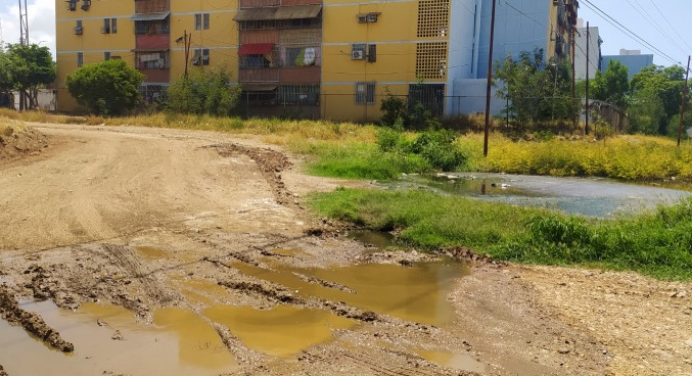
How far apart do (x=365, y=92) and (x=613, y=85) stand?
29.3 metres

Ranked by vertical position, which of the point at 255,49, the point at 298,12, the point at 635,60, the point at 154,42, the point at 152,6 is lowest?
the point at 255,49

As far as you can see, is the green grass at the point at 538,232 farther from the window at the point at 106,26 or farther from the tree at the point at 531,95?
the window at the point at 106,26

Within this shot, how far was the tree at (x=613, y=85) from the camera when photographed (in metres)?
58.7

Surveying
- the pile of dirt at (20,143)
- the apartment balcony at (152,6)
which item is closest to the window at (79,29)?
the apartment balcony at (152,6)

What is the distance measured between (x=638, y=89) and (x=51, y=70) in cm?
5912

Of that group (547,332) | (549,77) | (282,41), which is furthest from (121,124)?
(547,332)

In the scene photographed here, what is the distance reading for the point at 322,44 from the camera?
46.1 meters

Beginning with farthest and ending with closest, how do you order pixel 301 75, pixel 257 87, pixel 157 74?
pixel 157 74, pixel 257 87, pixel 301 75

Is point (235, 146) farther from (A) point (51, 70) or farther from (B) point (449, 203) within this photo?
(A) point (51, 70)

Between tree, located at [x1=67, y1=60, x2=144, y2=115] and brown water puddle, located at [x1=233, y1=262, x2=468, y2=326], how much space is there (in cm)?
3870

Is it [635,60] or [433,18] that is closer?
[433,18]

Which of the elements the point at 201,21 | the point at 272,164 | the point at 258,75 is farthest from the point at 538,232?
the point at 201,21

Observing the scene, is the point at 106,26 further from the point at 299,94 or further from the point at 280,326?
the point at 280,326

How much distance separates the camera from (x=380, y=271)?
943 centimetres
